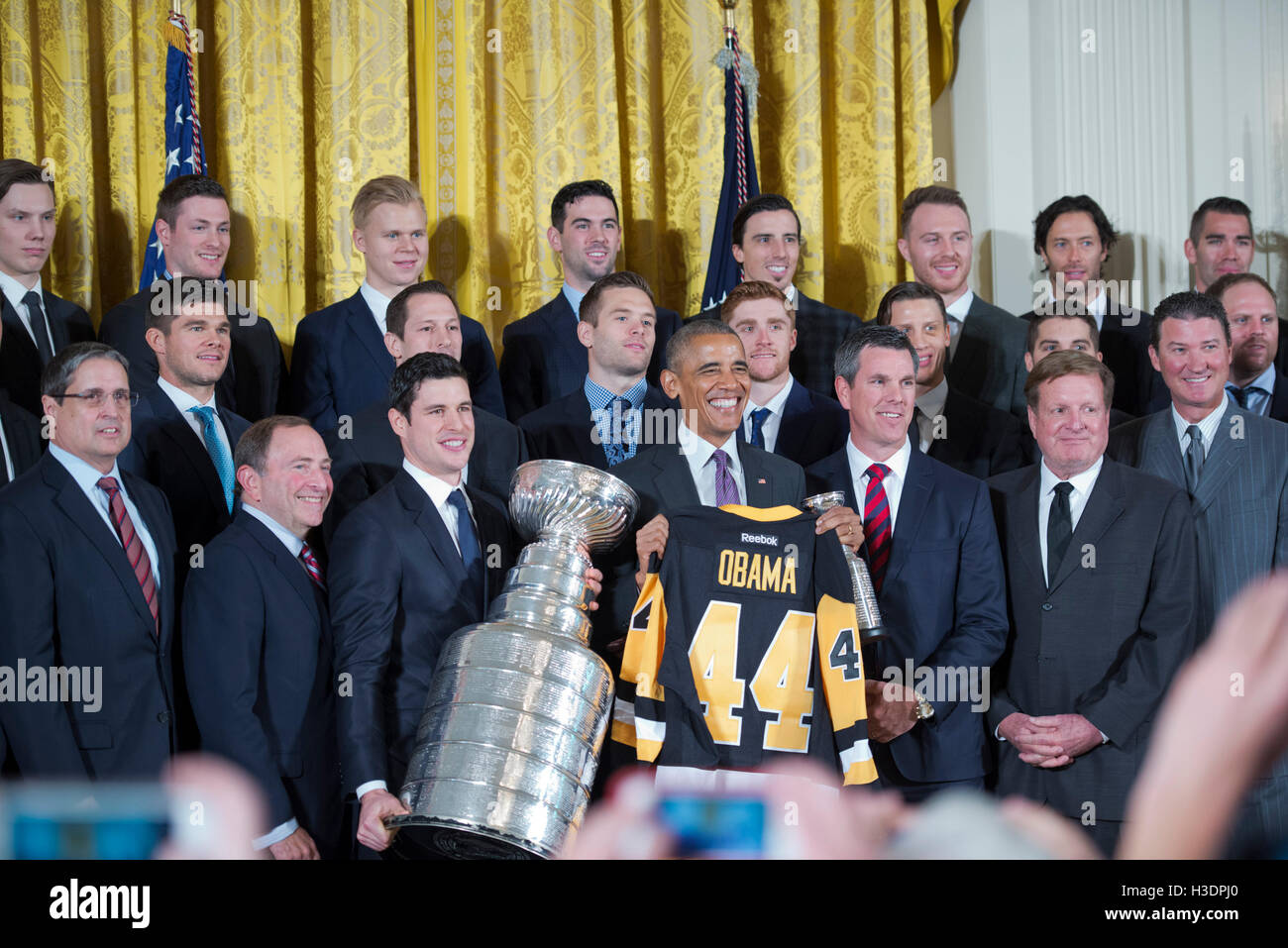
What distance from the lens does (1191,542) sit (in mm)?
4355

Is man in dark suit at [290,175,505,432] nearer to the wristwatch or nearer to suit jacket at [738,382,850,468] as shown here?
suit jacket at [738,382,850,468]

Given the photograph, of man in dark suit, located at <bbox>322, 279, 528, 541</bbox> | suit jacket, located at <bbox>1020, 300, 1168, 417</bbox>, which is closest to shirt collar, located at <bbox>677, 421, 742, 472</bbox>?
man in dark suit, located at <bbox>322, 279, 528, 541</bbox>

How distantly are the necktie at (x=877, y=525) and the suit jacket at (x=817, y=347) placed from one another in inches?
45.0

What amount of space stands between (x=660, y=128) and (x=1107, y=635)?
11.2 feet

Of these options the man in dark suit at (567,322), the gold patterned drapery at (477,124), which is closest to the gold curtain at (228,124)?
the gold patterned drapery at (477,124)

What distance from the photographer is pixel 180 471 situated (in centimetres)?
458

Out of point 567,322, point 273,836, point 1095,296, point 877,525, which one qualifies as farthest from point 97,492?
point 1095,296

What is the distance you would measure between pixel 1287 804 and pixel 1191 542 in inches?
34.0

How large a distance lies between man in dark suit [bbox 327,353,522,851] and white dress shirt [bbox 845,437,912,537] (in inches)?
43.3

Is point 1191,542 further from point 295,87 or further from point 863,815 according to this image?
point 295,87

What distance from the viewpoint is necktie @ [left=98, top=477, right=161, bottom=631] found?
4070mm

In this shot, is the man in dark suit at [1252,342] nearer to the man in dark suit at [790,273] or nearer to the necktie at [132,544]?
the man in dark suit at [790,273]

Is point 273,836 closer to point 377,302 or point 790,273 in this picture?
point 377,302
